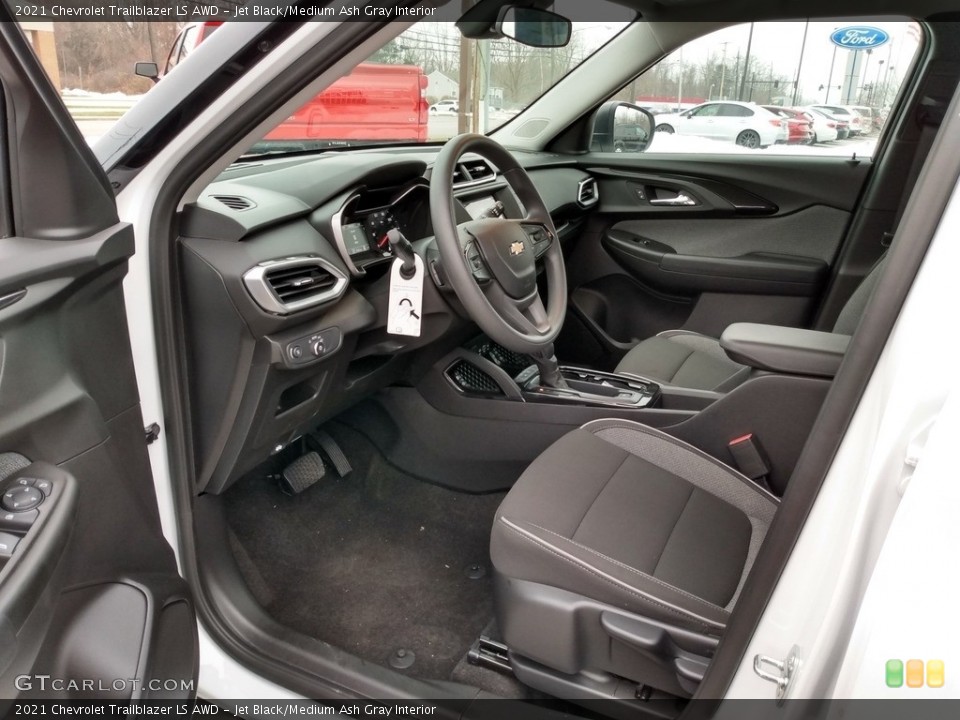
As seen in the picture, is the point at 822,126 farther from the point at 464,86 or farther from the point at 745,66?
the point at 464,86

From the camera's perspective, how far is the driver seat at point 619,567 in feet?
3.90

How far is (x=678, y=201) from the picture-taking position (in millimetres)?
2795

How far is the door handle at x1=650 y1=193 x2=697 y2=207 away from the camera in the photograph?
278 centimetres

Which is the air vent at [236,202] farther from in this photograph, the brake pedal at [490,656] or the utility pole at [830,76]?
the utility pole at [830,76]

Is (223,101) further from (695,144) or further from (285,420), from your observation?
(695,144)

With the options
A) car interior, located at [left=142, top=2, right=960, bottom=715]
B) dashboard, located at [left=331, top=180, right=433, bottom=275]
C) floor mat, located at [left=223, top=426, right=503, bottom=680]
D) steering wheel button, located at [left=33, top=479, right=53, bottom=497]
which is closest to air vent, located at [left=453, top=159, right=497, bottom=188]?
car interior, located at [left=142, top=2, right=960, bottom=715]

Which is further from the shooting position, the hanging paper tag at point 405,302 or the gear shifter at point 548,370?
the gear shifter at point 548,370

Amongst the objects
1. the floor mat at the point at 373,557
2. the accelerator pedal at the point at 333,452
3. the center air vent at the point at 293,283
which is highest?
the center air vent at the point at 293,283

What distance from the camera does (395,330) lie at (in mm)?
1579

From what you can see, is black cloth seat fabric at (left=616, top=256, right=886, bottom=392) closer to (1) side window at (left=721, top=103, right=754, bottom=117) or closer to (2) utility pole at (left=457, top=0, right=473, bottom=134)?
(1) side window at (left=721, top=103, right=754, bottom=117)

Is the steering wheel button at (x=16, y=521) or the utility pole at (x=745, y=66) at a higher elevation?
the utility pole at (x=745, y=66)

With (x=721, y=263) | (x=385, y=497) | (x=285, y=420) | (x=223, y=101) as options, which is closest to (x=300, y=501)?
(x=385, y=497)

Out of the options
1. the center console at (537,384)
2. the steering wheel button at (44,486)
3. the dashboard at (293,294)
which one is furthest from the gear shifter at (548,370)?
the steering wheel button at (44,486)

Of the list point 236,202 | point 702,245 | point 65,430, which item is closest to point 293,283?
point 236,202
